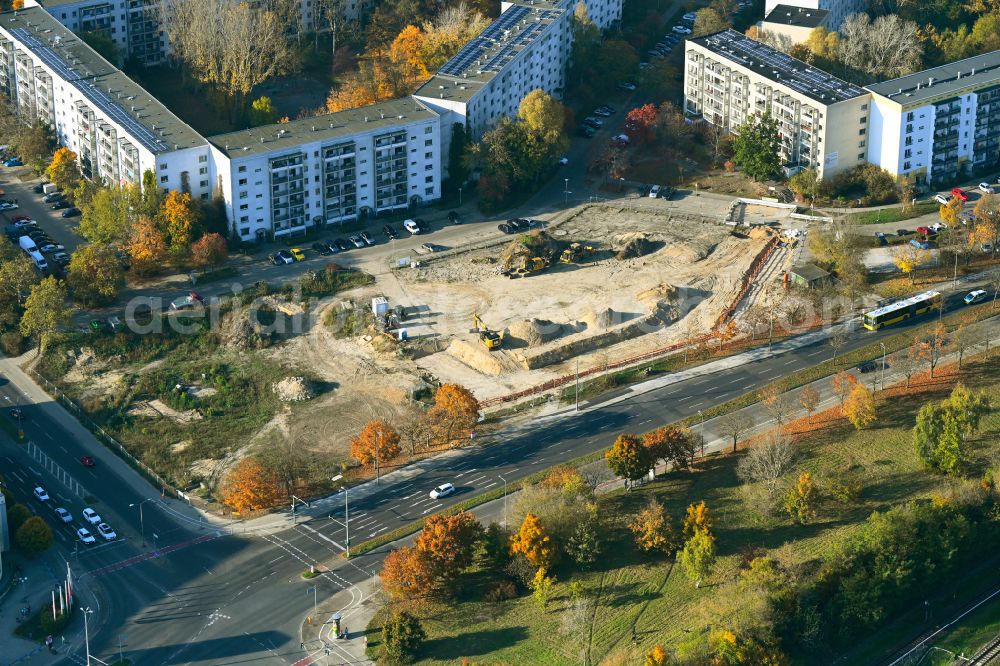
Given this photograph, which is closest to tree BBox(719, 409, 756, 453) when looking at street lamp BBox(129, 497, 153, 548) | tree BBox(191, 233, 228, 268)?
street lamp BBox(129, 497, 153, 548)

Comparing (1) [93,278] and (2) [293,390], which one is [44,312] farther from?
(2) [293,390]

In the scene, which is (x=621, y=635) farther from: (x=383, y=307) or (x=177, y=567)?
(x=383, y=307)

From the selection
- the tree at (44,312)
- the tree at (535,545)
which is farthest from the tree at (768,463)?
the tree at (44,312)

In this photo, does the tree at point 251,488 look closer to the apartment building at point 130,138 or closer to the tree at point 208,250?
the tree at point 208,250

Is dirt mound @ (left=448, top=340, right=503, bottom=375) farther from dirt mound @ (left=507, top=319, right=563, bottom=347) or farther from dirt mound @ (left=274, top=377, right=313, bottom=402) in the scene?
dirt mound @ (left=274, top=377, right=313, bottom=402)

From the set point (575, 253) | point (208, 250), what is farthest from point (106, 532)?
point (575, 253)

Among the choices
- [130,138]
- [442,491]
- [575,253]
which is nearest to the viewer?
[442,491]
